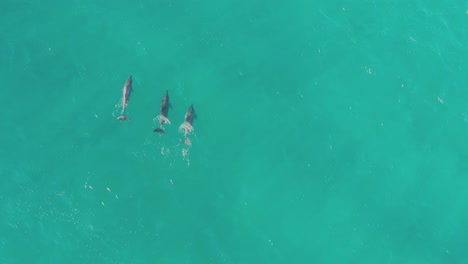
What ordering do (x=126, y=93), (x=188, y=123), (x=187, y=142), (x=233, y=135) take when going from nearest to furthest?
1. (x=187, y=142)
2. (x=188, y=123)
3. (x=126, y=93)
4. (x=233, y=135)

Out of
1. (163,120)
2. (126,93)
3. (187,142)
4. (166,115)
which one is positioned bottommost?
(187,142)

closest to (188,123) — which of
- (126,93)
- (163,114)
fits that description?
(163,114)

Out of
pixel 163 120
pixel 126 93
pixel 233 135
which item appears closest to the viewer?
pixel 163 120

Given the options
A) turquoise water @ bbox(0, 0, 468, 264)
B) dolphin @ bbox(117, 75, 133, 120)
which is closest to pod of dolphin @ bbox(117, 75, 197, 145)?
dolphin @ bbox(117, 75, 133, 120)

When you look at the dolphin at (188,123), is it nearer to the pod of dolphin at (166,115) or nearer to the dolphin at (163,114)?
the pod of dolphin at (166,115)

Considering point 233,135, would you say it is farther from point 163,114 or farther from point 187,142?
point 163,114

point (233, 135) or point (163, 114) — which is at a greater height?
point (233, 135)

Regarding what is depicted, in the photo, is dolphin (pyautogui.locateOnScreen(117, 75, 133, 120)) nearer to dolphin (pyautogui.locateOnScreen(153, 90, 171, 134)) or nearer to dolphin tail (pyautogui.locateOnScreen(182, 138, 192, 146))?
dolphin (pyautogui.locateOnScreen(153, 90, 171, 134))

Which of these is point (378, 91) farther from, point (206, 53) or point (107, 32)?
point (107, 32)
